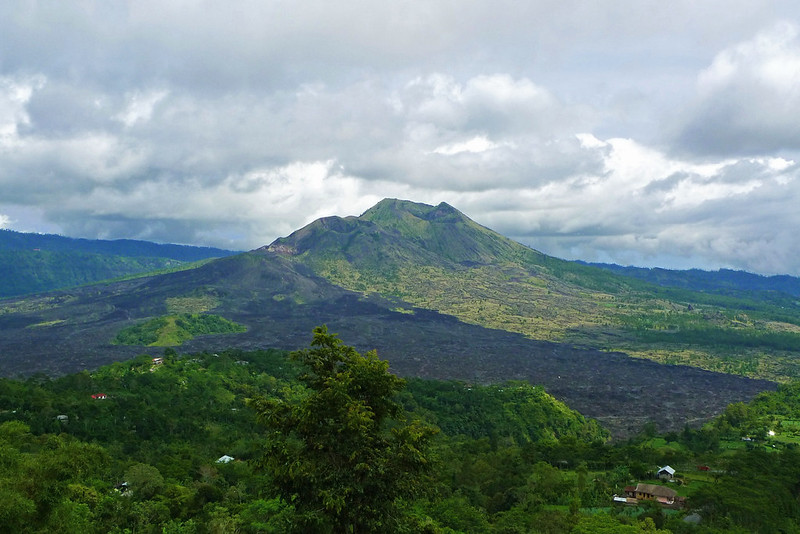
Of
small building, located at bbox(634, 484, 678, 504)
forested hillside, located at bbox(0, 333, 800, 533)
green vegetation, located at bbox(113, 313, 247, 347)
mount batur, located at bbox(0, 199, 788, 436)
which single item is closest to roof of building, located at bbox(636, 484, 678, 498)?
small building, located at bbox(634, 484, 678, 504)

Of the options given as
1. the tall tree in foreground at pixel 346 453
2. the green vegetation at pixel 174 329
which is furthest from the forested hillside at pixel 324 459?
the green vegetation at pixel 174 329

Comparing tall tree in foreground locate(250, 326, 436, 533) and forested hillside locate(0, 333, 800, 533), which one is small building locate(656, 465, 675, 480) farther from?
tall tree in foreground locate(250, 326, 436, 533)

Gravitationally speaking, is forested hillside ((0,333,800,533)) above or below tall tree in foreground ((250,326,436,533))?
below

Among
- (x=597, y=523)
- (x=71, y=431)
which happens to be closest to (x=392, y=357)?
(x=71, y=431)

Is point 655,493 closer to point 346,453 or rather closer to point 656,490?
point 656,490

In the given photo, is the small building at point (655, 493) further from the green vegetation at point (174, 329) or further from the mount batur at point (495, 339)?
the green vegetation at point (174, 329)

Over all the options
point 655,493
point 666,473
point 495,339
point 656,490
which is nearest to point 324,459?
point 655,493
